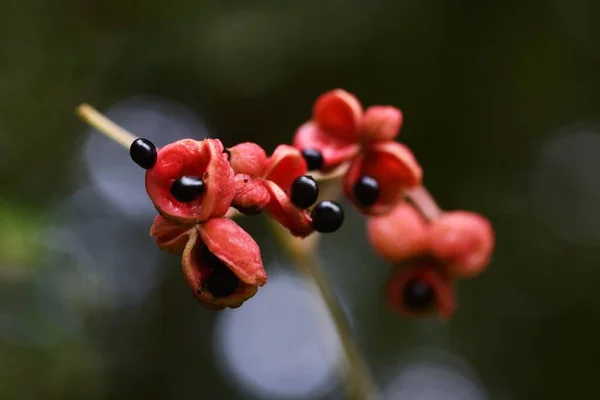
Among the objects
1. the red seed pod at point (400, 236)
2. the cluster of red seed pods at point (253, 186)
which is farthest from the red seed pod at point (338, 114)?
the red seed pod at point (400, 236)

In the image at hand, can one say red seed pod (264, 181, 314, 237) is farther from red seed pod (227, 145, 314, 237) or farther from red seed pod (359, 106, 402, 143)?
red seed pod (359, 106, 402, 143)

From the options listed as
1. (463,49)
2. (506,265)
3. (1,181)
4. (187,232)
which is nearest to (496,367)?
(506,265)

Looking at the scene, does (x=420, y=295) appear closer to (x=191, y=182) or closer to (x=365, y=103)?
(x=191, y=182)

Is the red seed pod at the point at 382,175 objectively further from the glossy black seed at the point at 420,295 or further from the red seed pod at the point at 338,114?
the glossy black seed at the point at 420,295

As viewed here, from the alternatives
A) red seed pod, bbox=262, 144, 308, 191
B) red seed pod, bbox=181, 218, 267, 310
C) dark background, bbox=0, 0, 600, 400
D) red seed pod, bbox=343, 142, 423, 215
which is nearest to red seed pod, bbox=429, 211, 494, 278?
red seed pod, bbox=343, 142, 423, 215

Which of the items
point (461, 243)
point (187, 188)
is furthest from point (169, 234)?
point (461, 243)
